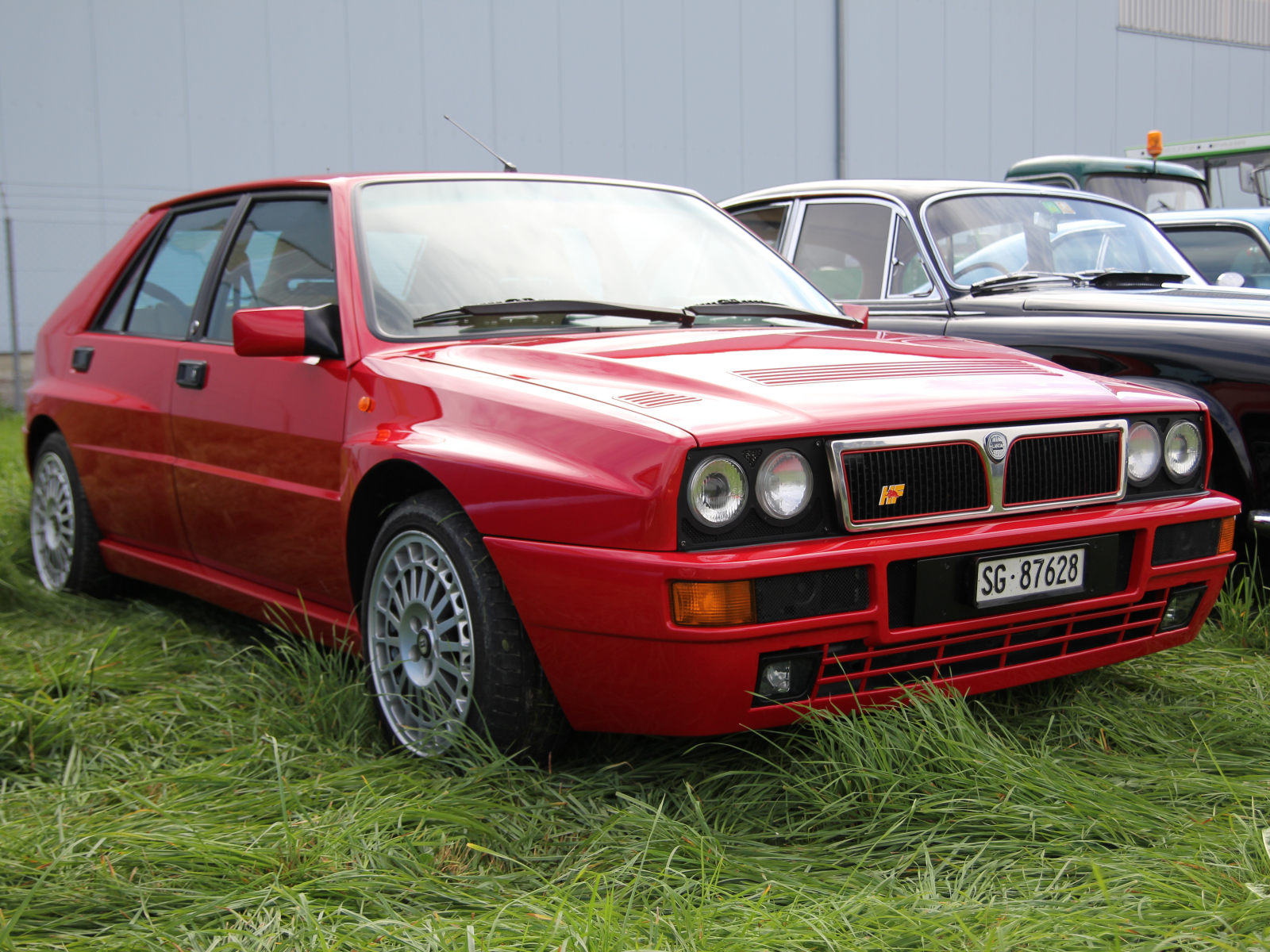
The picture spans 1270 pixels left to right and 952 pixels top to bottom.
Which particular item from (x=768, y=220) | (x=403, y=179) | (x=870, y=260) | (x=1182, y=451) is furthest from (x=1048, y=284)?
(x=403, y=179)

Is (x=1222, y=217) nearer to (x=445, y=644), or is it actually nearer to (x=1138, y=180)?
(x=1138, y=180)

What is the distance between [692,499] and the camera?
225 cm

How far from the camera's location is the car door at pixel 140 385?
3.86 meters

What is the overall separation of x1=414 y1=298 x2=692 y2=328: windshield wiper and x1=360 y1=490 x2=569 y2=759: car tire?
0.57 metres

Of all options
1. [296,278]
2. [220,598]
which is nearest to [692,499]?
[296,278]

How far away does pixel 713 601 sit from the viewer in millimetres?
2213

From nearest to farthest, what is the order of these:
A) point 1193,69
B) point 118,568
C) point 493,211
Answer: point 493,211 < point 118,568 < point 1193,69

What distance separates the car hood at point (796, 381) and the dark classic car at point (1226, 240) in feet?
13.0

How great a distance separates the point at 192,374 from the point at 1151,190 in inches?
265

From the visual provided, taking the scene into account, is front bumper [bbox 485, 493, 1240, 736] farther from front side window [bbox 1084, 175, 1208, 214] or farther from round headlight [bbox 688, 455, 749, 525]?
front side window [bbox 1084, 175, 1208, 214]

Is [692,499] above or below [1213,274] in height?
below

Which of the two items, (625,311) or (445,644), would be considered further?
(625,311)

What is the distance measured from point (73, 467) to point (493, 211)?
1961 millimetres

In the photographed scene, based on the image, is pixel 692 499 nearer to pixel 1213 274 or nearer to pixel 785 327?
pixel 785 327
